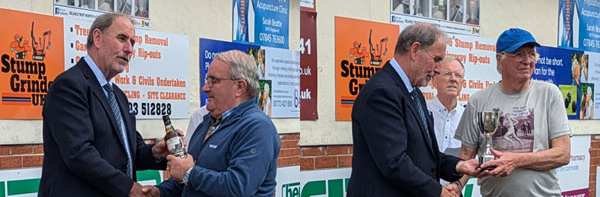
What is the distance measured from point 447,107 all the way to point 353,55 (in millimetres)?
1162

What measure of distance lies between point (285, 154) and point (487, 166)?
3.09 m

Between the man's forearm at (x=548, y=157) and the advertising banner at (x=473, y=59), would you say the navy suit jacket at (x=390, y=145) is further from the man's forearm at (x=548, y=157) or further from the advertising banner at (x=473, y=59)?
the advertising banner at (x=473, y=59)

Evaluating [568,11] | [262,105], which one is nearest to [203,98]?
[262,105]

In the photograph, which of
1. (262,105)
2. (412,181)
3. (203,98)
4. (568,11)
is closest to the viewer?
(412,181)

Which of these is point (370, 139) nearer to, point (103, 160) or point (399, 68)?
point (399, 68)

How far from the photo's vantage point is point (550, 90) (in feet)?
15.3

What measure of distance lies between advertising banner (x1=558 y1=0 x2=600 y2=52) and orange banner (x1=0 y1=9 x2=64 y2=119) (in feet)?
21.8

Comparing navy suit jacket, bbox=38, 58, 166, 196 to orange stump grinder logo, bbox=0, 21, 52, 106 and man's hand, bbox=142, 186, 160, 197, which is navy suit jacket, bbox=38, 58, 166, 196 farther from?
orange stump grinder logo, bbox=0, 21, 52, 106

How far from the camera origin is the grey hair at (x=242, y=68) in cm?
381

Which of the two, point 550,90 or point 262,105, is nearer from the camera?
point 550,90

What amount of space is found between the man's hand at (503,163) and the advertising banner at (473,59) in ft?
13.0

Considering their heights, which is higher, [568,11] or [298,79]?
[568,11]

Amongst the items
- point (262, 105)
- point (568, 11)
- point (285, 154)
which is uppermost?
point (568, 11)

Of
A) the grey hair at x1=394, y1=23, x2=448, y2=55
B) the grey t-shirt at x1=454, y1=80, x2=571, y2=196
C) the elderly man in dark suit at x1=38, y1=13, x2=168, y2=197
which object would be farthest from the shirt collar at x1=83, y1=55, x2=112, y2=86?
the grey t-shirt at x1=454, y1=80, x2=571, y2=196
